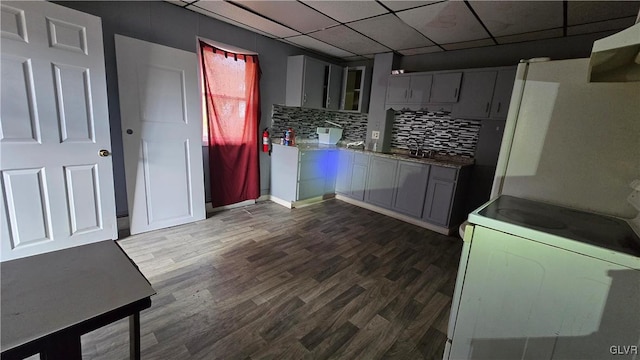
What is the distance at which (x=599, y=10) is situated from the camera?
7.15 feet

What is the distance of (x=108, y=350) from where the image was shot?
1.42 meters

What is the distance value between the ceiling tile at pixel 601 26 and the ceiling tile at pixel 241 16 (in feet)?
9.31

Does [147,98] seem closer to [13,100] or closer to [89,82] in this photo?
[89,82]

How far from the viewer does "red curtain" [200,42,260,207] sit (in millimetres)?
3154

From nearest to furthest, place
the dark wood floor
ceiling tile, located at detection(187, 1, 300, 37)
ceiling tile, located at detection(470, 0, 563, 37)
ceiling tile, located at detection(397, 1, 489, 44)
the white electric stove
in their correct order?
1. the white electric stove
2. the dark wood floor
3. ceiling tile, located at detection(470, 0, 563, 37)
4. ceiling tile, located at detection(397, 1, 489, 44)
5. ceiling tile, located at detection(187, 1, 300, 37)

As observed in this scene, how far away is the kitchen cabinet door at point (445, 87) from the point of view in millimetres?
3277

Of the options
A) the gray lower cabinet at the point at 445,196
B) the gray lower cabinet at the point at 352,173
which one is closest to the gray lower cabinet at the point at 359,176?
the gray lower cabinet at the point at 352,173

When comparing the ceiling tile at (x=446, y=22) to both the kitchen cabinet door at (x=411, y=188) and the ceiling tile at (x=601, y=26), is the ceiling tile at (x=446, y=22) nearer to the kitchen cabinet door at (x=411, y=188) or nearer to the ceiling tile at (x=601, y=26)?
the ceiling tile at (x=601, y=26)

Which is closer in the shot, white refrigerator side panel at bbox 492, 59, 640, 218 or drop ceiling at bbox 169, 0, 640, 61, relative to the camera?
white refrigerator side panel at bbox 492, 59, 640, 218

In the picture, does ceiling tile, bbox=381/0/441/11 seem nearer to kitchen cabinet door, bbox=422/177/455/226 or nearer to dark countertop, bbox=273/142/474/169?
dark countertop, bbox=273/142/474/169

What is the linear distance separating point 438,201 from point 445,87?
142 cm

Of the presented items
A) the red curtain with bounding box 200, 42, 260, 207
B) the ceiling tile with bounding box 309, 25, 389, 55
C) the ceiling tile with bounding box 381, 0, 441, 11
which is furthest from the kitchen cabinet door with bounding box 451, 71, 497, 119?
the red curtain with bounding box 200, 42, 260, 207

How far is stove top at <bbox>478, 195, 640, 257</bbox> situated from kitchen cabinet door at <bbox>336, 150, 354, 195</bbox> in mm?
2834

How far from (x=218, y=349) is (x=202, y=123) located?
2434 millimetres
